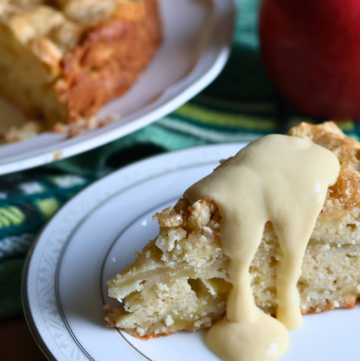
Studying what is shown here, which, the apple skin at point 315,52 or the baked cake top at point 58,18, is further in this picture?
the baked cake top at point 58,18

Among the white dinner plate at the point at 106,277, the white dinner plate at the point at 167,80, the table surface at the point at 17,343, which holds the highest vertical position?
the white dinner plate at the point at 167,80

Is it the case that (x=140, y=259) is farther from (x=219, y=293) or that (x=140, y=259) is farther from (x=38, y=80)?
(x=38, y=80)

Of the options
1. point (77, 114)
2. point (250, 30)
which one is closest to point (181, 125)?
point (77, 114)

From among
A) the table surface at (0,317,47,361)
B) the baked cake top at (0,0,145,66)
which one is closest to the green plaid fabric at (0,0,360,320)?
the table surface at (0,317,47,361)

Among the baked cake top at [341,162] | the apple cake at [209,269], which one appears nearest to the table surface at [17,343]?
the apple cake at [209,269]

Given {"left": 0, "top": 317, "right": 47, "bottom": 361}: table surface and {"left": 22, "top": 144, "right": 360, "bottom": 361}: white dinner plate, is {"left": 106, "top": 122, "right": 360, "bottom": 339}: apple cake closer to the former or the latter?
{"left": 22, "top": 144, "right": 360, "bottom": 361}: white dinner plate

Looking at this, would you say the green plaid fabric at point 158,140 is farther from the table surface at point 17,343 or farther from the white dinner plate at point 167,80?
the white dinner plate at point 167,80

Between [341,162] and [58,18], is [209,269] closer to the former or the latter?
[341,162]
